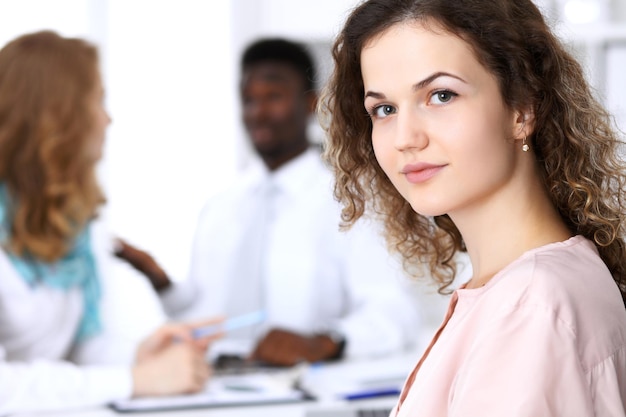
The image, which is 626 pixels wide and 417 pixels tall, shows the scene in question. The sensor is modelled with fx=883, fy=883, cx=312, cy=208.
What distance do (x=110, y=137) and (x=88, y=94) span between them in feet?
3.48

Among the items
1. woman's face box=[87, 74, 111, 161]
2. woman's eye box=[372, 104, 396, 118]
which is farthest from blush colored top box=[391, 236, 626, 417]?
woman's face box=[87, 74, 111, 161]

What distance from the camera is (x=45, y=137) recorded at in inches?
87.9

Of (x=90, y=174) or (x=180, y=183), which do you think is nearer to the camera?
(x=90, y=174)

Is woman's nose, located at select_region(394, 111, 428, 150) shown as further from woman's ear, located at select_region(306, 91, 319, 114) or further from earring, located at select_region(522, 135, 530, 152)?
woman's ear, located at select_region(306, 91, 319, 114)

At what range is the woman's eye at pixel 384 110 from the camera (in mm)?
1020

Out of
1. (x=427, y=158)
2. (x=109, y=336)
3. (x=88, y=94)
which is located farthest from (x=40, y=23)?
(x=427, y=158)

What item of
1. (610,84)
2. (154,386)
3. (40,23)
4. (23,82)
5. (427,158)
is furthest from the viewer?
(40,23)

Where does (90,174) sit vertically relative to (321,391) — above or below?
above

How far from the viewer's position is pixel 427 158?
96cm

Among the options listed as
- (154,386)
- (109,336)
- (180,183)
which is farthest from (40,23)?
(154,386)

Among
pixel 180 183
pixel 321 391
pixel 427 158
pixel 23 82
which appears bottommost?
pixel 321 391

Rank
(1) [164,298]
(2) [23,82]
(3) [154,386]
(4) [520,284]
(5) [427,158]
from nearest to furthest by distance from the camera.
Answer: (4) [520,284]
(5) [427,158]
(3) [154,386]
(2) [23,82]
(1) [164,298]

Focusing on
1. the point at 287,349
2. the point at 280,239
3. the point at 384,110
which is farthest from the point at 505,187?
the point at 280,239

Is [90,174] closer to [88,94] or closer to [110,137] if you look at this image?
[88,94]
